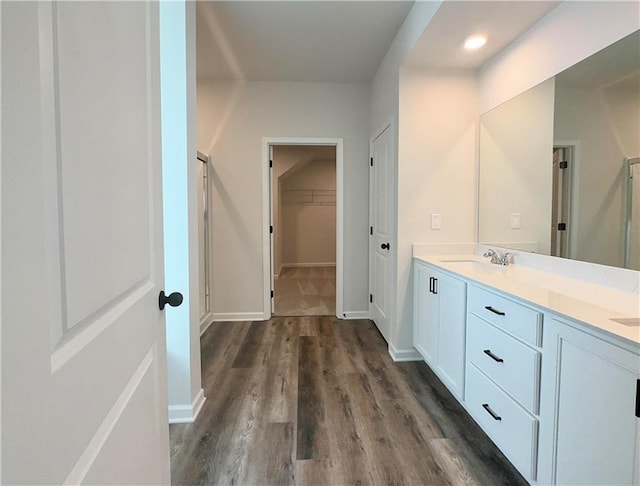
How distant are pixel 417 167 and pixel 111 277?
2453 millimetres

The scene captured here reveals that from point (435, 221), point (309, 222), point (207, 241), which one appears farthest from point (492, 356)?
point (309, 222)

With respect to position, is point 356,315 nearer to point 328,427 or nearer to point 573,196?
point 328,427

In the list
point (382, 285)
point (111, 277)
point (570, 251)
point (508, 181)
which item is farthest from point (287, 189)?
point (111, 277)

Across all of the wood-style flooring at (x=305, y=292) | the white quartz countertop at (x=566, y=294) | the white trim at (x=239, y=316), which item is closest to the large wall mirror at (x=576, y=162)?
the white quartz countertop at (x=566, y=294)

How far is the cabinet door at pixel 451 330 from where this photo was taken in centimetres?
199

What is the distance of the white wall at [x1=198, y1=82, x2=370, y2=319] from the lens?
3.72m

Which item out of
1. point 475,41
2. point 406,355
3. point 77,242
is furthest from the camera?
point 406,355

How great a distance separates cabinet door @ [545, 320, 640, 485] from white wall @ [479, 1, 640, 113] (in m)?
1.39

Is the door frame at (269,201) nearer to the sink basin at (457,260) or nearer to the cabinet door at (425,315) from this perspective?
the cabinet door at (425,315)

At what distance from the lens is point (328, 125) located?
380 cm

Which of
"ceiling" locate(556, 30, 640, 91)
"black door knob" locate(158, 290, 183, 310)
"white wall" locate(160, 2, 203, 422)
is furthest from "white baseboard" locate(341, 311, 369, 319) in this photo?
"black door knob" locate(158, 290, 183, 310)

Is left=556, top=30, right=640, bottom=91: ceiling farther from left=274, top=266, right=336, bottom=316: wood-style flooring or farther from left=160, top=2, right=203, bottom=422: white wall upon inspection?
left=274, top=266, right=336, bottom=316: wood-style flooring

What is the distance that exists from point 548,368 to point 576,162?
111 cm

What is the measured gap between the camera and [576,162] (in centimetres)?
178
